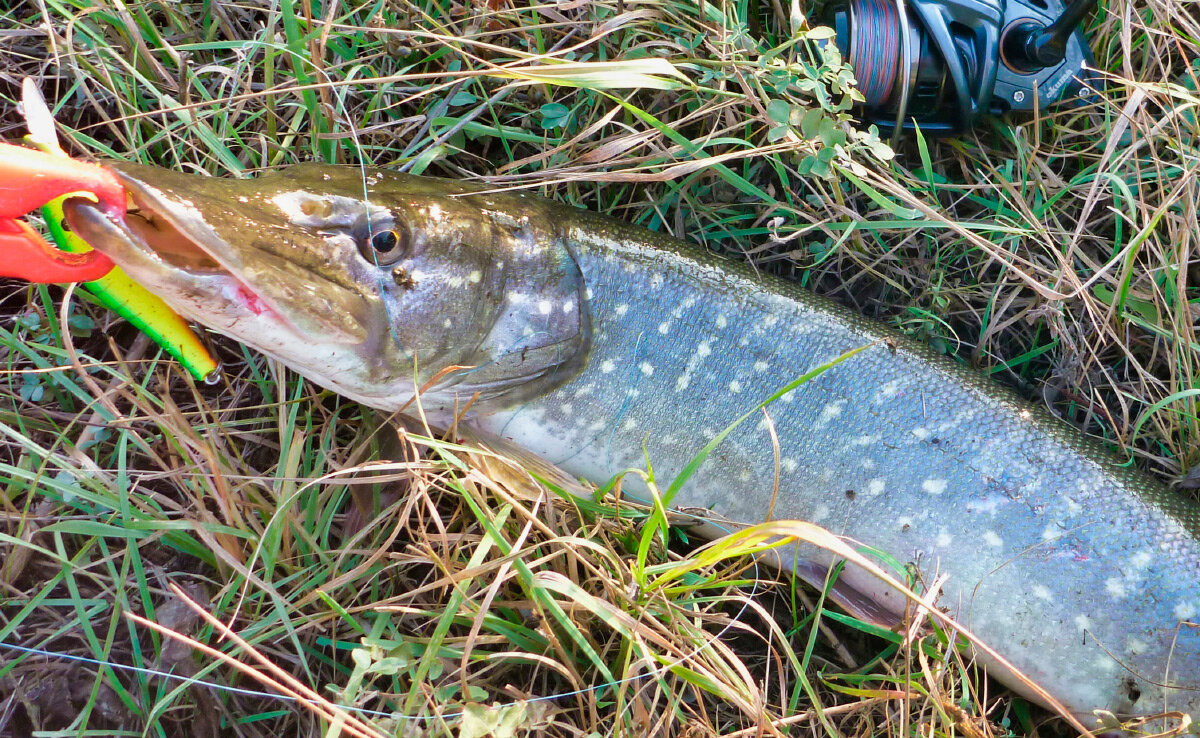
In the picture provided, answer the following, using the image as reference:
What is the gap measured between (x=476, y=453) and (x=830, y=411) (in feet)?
2.83

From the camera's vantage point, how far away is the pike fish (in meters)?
1.85

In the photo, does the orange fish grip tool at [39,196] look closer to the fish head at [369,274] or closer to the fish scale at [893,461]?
the fish head at [369,274]

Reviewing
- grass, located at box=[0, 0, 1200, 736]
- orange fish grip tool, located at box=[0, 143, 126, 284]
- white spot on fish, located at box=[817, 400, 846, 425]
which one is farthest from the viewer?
white spot on fish, located at box=[817, 400, 846, 425]

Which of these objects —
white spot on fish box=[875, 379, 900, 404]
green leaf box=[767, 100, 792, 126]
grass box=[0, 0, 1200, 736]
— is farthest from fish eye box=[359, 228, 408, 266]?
white spot on fish box=[875, 379, 900, 404]

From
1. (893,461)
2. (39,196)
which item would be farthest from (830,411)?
(39,196)

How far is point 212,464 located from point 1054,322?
234 centimetres

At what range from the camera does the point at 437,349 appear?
70.8 inches

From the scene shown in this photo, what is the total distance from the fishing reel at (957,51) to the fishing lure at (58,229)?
6.05ft

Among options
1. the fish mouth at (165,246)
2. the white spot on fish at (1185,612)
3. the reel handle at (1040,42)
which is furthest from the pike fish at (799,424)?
the reel handle at (1040,42)

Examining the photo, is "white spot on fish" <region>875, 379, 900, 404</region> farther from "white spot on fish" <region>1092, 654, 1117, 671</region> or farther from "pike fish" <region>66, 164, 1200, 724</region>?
"white spot on fish" <region>1092, 654, 1117, 671</region>

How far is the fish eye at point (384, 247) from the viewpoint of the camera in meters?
1.70

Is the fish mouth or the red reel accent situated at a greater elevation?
the red reel accent

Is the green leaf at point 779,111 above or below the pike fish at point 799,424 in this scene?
above

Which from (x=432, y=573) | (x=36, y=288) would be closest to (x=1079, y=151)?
(x=432, y=573)
